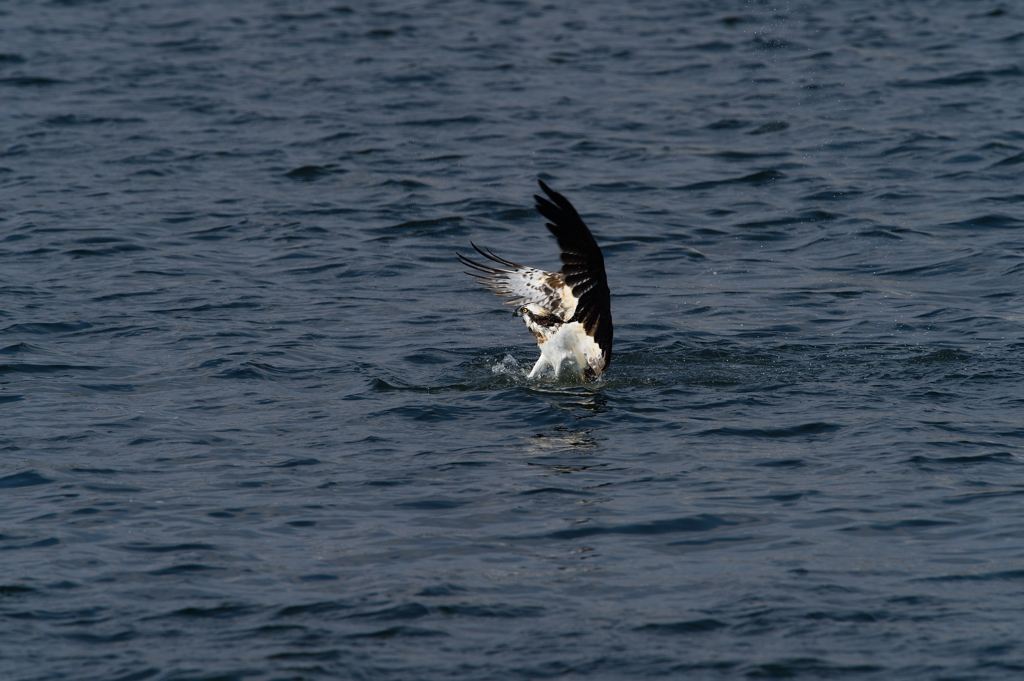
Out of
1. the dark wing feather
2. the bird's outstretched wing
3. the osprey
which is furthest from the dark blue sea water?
the bird's outstretched wing

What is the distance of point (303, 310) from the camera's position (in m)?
11.5

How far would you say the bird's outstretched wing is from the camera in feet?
31.3

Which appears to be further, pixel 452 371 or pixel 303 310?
pixel 303 310

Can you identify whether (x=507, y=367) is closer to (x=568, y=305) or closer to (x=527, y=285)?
(x=527, y=285)

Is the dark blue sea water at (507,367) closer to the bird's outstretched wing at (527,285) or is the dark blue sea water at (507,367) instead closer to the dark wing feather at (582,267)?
the dark wing feather at (582,267)

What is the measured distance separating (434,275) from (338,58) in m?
9.76

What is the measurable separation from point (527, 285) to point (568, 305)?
475 mm

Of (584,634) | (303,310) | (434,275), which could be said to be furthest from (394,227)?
(584,634)

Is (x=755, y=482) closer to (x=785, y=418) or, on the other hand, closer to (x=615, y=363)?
(x=785, y=418)

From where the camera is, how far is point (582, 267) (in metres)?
8.89

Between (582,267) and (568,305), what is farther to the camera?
(568,305)

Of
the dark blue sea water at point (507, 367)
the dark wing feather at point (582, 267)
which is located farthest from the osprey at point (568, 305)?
the dark blue sea water at point (507, 367)

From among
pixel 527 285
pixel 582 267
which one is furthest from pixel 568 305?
pixel 582 267

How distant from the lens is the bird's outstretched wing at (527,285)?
9.55 m
